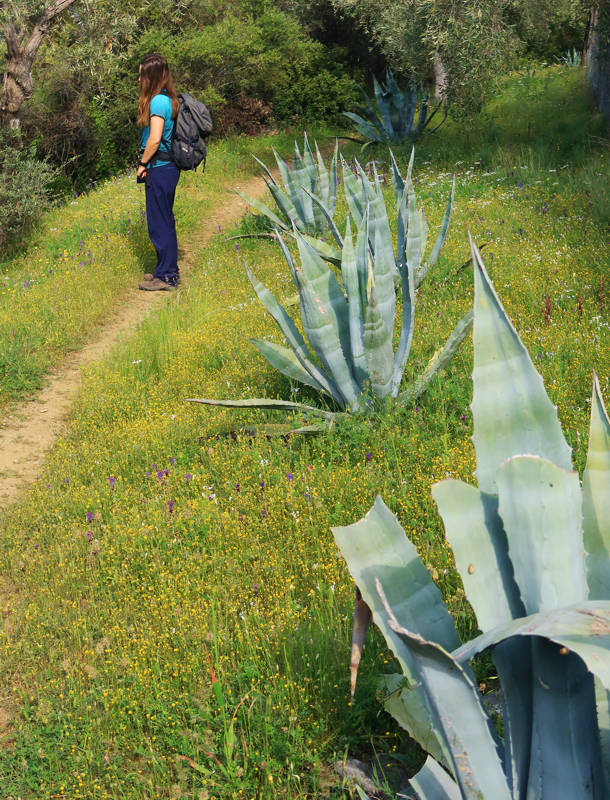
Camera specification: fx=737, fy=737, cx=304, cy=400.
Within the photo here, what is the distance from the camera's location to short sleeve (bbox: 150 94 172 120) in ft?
27.3

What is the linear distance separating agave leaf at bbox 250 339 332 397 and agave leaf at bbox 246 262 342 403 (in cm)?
2

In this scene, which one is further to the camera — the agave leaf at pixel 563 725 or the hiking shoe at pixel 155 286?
the hiking shoe at pixel 155 286

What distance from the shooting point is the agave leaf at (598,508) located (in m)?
1.77

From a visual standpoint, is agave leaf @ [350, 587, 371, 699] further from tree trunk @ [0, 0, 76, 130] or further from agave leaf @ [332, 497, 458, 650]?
tree trunk @ [0, 0, 76, 130]

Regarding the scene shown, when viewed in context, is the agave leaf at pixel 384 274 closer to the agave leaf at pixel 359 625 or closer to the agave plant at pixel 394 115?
the agave leaf at pixel 359 625

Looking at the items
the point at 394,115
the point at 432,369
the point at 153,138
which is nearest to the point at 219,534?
the point at 432,369

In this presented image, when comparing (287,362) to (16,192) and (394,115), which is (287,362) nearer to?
(16,192)

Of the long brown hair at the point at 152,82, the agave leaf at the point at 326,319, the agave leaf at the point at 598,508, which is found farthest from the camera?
the long brown hair at the point at 152,82

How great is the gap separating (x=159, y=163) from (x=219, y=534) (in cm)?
619

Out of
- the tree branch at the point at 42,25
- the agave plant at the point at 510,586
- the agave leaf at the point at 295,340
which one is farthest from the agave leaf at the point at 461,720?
the tree branch at the point at 42,25

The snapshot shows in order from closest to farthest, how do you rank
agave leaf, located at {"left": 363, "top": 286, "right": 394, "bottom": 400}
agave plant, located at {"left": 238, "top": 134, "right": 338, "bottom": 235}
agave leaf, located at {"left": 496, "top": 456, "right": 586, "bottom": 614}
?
1. agave leaf, located at {"left": 496, "top": 456, "right": 586, "bottom": 614}
2. agave leaf, located at {"left": 363, "top": 286, "right": 394, "bottom": 400}
3. agave plant, located at {"left": 238, "top": 134, "right": 338, "bottom": 235}

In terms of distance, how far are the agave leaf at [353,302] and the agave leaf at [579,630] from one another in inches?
127

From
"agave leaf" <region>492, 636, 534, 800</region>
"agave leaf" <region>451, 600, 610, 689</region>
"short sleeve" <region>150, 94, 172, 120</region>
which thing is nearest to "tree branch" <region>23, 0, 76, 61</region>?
"short sleeve" <region>150, 94, 172, 120</region>

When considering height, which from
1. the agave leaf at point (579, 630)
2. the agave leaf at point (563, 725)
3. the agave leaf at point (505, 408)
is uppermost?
the agave leaf at point (505, 408)
